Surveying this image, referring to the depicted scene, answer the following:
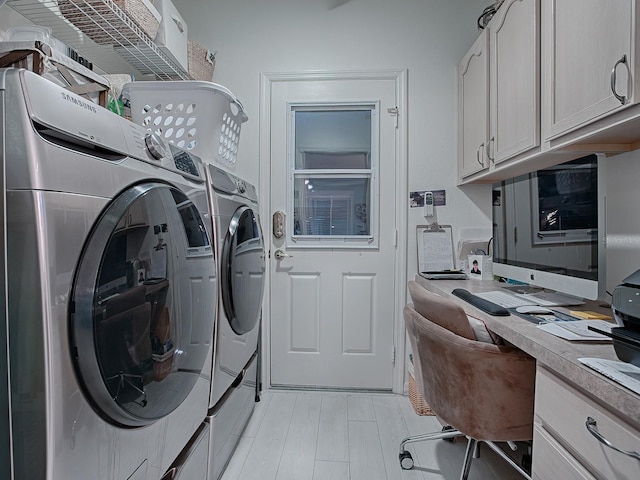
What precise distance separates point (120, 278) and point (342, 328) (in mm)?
1809

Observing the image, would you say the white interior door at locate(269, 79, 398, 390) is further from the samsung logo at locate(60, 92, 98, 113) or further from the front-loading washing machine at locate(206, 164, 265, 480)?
the samsung logo at locate(60, 92, 98, 113)

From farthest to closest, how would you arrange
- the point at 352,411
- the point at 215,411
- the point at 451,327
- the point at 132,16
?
1. the point at 352,411
2. the point at 132,16
3. the point at 215,411
4. the point at 451,327

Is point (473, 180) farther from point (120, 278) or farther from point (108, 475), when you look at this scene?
point (108, 475)

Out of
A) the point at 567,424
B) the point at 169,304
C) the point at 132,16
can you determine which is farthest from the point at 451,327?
the point at 132,16

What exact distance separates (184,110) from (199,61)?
0.87 m

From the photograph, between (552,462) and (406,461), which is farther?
(406,461)

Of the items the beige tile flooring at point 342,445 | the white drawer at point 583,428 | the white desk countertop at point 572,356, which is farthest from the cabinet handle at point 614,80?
the beige tile flooring at point 342,445

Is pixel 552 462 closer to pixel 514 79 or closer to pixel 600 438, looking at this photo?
pixel 600 438

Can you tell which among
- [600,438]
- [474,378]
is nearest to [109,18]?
[474,378]

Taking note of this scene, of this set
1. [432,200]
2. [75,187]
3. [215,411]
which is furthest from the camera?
[432,200]

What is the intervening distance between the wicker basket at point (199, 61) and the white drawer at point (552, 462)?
233 cm

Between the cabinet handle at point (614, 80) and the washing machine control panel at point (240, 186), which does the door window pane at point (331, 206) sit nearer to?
the washing machine control panel at point (240, 186)

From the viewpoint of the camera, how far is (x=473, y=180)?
6.95ft

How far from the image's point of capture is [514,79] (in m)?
1.58
